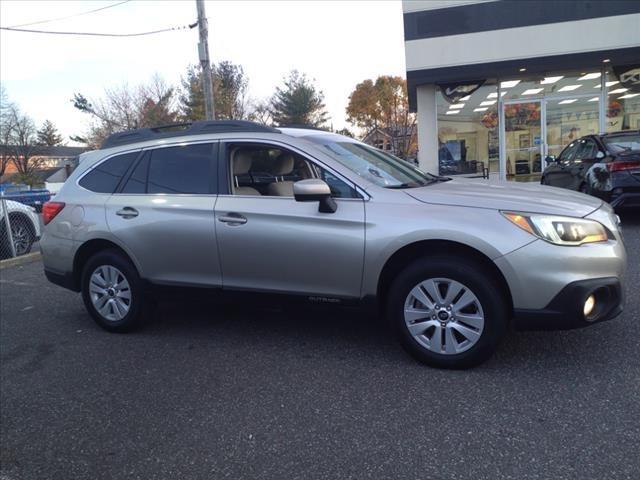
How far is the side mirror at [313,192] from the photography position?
12.1 feet

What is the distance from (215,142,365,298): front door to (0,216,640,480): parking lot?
0.37 m

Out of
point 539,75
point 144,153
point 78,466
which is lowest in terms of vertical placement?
point 78,466

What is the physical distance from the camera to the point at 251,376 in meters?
3.80

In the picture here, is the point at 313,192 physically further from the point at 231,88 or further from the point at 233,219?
the point at 231,88

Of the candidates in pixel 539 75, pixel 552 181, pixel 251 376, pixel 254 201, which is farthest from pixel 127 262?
pixel 539 75

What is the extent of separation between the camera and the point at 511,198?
3629 millimetres

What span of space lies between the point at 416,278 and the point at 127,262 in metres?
2.56

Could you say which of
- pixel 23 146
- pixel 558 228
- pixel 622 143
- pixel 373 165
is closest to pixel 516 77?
pixel 622 143

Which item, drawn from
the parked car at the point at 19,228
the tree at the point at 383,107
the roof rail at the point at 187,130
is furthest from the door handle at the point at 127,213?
the tree at the point at 383,107

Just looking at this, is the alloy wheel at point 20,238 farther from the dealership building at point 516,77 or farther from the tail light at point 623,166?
the dealership building at point 516,77

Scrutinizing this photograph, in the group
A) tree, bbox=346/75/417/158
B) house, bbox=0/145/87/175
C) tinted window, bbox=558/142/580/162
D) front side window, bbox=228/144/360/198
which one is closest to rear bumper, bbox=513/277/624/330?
front side window, bbox=228/144/360/198

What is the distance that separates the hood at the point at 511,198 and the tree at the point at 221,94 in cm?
3228

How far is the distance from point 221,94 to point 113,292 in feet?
112

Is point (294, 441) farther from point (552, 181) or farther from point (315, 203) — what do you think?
point (552, 181)
